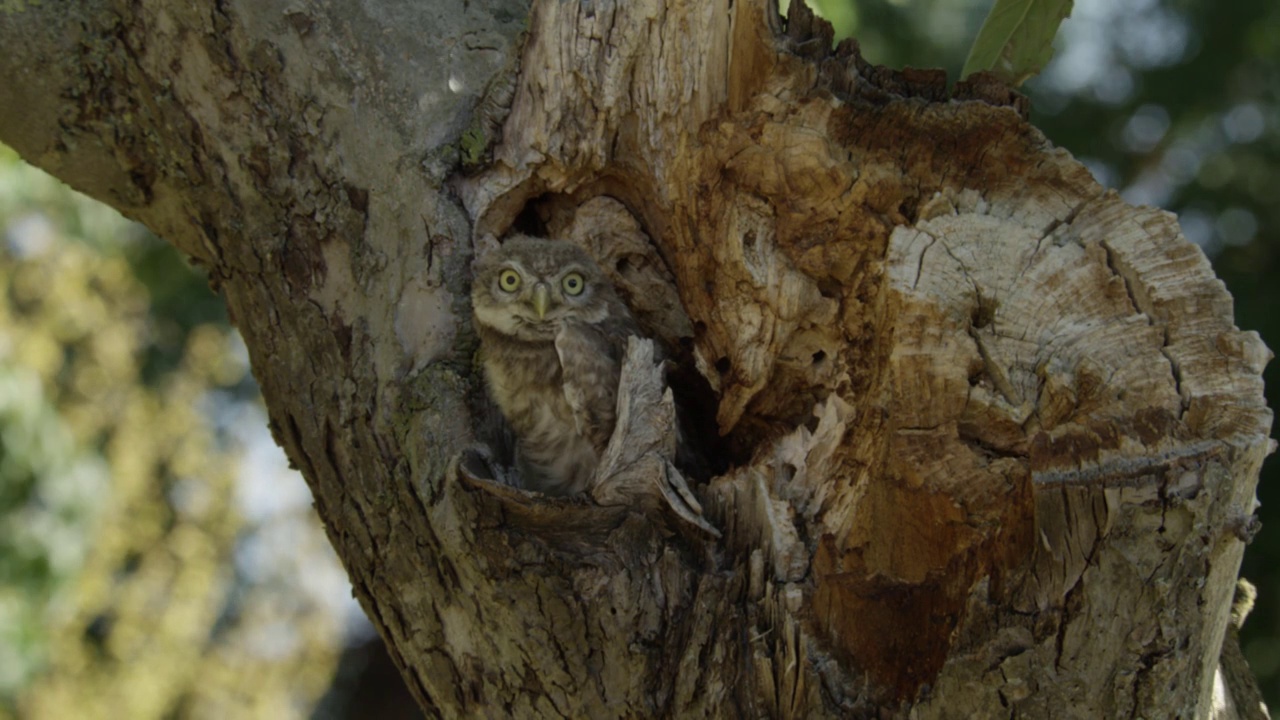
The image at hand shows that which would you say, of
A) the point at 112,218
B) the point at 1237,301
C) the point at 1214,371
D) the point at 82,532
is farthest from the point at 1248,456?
the point at 112,218

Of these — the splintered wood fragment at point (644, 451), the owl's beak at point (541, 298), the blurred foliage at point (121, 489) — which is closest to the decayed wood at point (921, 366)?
the splintered wood fragment at point (644, 451)

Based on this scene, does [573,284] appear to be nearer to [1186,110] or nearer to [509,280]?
[509,280]

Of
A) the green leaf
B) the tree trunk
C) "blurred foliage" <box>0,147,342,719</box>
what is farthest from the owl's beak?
"blurred foliage" <box>0,147,342,719</box>

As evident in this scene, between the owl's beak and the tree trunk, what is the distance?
184mm

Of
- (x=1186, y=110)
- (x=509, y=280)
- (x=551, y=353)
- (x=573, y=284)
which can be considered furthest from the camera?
(x=1186, y=110)

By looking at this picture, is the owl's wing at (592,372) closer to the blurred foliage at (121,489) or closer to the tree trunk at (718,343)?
the tree trunk at (718,343)

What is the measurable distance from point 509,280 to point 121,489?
4.08 metres

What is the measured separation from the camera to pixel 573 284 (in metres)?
3.14

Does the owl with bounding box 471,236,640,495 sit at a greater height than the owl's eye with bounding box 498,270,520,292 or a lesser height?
lesser

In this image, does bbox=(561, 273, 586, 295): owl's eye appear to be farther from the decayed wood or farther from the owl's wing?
the decayed wood

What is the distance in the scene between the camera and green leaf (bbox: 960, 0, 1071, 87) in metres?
2.71

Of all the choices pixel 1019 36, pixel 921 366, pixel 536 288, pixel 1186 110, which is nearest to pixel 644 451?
pixel 921 366

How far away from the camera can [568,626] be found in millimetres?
2119

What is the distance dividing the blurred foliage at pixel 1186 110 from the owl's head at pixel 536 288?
220cm
